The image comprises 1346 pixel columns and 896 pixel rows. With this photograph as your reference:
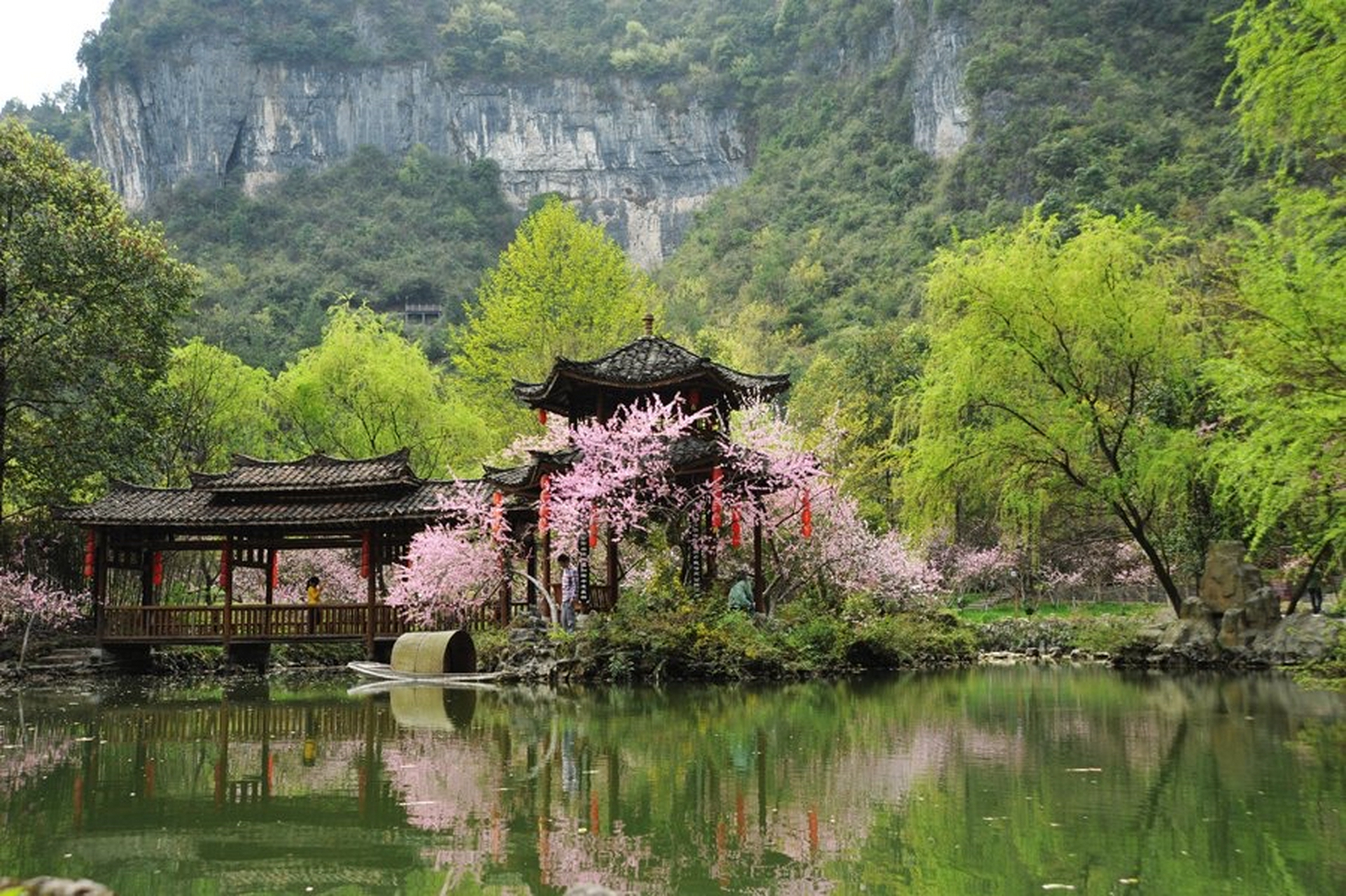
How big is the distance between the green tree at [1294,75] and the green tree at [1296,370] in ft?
1.87

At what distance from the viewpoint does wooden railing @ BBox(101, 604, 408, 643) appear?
21031 mm

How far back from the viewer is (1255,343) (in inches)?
537

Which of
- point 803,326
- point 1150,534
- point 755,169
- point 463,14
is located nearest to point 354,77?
point 463,14

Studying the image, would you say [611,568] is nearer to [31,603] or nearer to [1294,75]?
[31,603]

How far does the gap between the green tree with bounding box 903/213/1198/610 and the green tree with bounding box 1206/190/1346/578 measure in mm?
8069

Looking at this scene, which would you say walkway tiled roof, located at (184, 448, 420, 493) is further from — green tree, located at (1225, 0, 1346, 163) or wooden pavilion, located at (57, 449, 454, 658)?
green tree, located at (1225, 0, 1346, 163)

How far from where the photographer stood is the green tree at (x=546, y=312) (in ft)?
102

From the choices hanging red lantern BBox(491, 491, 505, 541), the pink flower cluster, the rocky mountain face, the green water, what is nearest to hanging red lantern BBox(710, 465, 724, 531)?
hanging red lantern BBox(491, 491, 505, 541)

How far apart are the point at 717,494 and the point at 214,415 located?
1737 centimetres

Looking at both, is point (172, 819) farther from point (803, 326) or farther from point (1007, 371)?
point (803, 326)

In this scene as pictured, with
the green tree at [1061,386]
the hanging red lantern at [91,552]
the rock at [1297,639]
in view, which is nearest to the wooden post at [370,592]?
the hanging red lantern at [91,552]

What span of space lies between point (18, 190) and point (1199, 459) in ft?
67.8

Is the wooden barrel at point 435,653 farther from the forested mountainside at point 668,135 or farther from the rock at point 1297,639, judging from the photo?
the forested mountainside at point 668,135

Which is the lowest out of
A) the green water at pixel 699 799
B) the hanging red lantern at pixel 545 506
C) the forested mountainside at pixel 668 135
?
the green water at pixel 699 799
